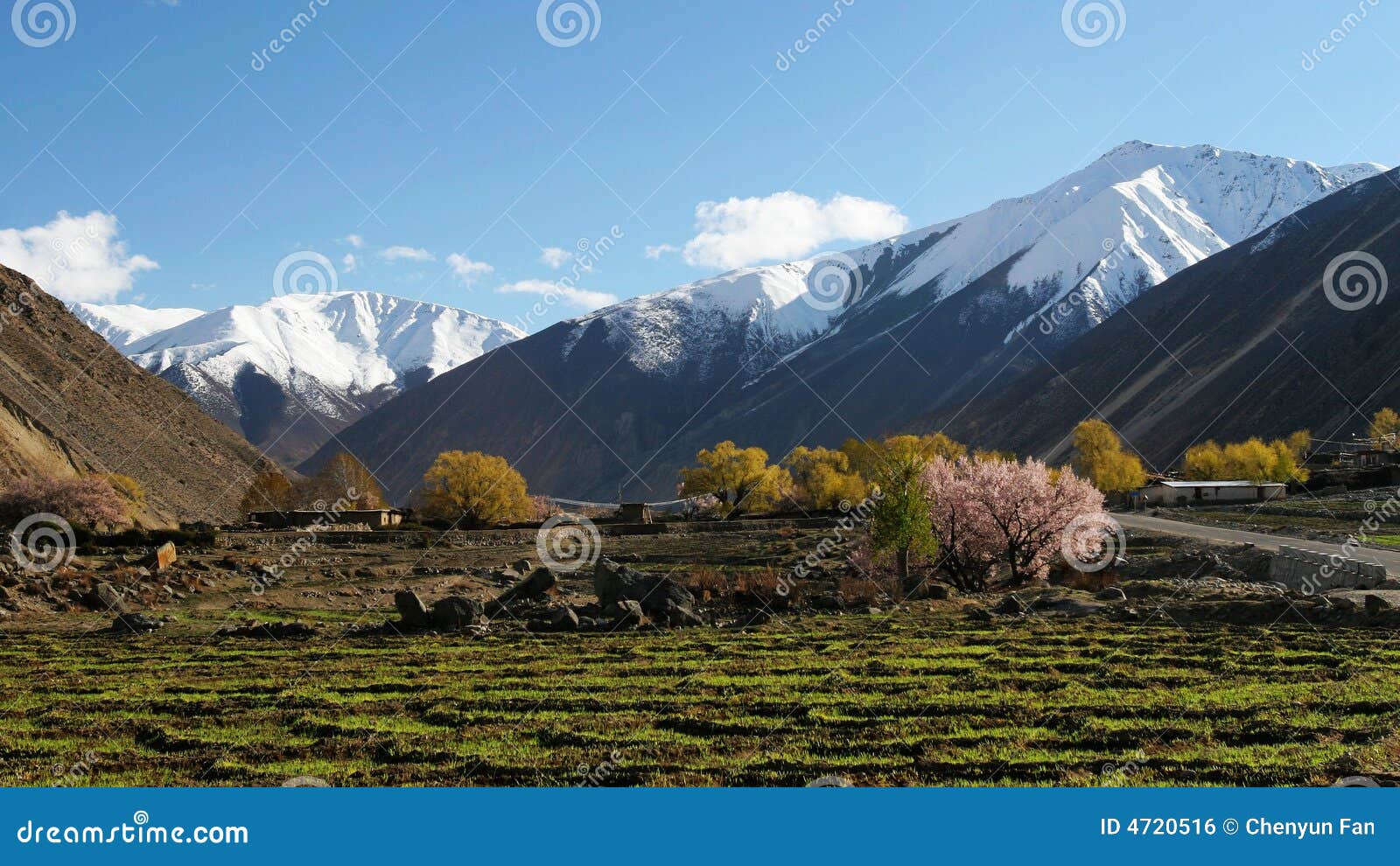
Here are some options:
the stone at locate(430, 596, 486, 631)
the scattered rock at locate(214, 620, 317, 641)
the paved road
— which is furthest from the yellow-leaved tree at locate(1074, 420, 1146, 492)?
the scattered rock at locate(214, 620, 317, 641)

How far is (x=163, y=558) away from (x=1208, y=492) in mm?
91192

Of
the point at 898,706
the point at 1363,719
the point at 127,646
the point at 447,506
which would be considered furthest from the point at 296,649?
the point at 447,506

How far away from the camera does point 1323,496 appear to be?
8038cm

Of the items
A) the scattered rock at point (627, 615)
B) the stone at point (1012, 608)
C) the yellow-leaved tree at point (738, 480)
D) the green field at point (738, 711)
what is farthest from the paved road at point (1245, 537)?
the yellow-leaved tree at point (738, 480)

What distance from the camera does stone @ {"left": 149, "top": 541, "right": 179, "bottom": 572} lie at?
42.8 meters

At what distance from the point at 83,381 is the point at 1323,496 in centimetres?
11756

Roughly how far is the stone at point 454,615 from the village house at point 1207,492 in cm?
8002

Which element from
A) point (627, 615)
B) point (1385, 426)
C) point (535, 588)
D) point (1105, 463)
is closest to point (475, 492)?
point (535, 588)

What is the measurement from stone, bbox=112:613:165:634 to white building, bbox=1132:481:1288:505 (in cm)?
8626

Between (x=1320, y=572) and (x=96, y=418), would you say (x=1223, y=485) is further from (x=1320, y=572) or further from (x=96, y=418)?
(x=96, y=418)

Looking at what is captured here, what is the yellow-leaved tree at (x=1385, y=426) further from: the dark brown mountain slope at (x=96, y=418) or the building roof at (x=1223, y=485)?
the dark brown mountain slope at (x=96, y=418)

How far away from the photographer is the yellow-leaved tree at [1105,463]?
388 feet

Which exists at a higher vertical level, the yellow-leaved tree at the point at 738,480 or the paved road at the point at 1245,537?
the yellow-leaved tree at the point at 738,480

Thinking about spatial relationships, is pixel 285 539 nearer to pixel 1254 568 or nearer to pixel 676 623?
pixel 676 623
